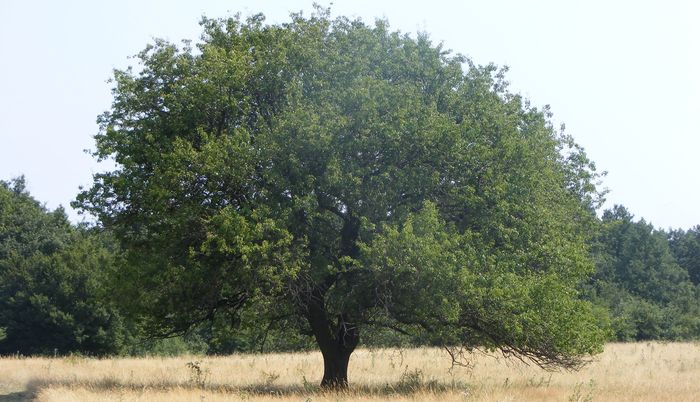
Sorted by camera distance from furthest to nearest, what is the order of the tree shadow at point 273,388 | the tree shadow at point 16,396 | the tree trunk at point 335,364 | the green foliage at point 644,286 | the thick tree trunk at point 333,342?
the green foliage at point 644,286, the tree trunk at point 335,364, the thick tree trunk at point 333,342, the tree shadow at point 16,396, the tree shadow at point 273,388

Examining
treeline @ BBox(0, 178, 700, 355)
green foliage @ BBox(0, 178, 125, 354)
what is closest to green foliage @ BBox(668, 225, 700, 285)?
treeline @ BBox(0, 178, 700, 355)

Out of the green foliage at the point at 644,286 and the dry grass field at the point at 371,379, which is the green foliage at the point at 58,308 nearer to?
the dry grass field at the point at 371,379

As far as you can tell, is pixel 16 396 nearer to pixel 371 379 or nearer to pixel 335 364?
pixel 335 364

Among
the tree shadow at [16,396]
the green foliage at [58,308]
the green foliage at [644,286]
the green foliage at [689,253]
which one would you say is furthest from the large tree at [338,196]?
the green foliage at [689,253]

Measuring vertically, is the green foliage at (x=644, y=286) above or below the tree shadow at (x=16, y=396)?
above

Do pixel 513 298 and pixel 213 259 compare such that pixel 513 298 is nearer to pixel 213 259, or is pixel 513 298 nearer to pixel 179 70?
pixel 213 259

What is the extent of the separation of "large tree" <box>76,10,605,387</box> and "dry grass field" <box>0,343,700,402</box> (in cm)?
157

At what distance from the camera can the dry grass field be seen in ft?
60.4

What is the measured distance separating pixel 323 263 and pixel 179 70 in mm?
6933

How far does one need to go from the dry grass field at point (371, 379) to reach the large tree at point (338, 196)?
1.57 meters

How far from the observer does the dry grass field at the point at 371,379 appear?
1842 centimetres

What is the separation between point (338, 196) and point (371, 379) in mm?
9050

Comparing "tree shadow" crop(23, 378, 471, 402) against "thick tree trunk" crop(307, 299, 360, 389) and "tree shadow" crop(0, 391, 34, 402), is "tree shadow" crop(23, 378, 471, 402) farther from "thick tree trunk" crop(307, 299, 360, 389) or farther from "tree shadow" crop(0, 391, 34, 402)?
"thick tree trunk" crop(307, 299, 360, 389)

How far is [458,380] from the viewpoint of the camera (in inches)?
983
